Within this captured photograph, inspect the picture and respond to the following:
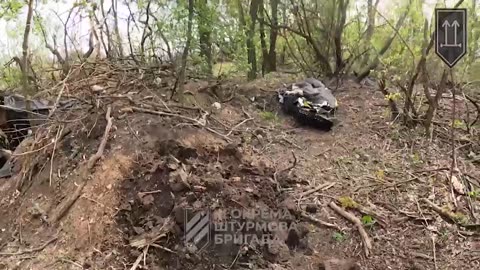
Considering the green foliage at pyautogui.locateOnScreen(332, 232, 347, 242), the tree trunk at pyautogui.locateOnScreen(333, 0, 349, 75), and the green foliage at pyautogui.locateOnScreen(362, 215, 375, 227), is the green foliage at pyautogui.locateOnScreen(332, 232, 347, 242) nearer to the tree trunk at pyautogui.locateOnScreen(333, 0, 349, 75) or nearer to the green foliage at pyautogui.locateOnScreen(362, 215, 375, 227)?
the green foliage at pyautogui.locateOnScreen(362, 215, 375, 227)

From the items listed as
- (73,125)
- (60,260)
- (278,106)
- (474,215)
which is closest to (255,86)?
(278,106)

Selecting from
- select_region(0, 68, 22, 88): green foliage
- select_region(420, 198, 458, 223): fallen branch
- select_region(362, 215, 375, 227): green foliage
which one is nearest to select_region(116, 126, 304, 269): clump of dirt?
select_region(362, 215, 375, 227): green foliage

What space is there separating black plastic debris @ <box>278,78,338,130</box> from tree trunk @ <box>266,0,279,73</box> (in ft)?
6.76

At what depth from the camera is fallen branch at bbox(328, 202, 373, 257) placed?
336 cm

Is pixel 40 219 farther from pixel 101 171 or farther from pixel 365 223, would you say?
pixel 365 223

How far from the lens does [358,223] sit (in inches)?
141

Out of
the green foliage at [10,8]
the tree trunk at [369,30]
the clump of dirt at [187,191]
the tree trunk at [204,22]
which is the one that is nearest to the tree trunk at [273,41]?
the tree trunk at [369,30]

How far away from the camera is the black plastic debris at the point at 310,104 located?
5305 millimetres

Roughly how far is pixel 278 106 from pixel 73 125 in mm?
2665

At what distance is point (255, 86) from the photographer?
6.60m

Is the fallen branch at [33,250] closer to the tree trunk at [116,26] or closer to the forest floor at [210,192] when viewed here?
the forest floor at [210,192]

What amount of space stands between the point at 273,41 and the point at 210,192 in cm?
535

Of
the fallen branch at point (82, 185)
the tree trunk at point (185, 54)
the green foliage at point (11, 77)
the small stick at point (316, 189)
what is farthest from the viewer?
the green foliage at point (11, 77)

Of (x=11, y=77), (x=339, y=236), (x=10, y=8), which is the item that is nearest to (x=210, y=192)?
(x=339, y=236)
